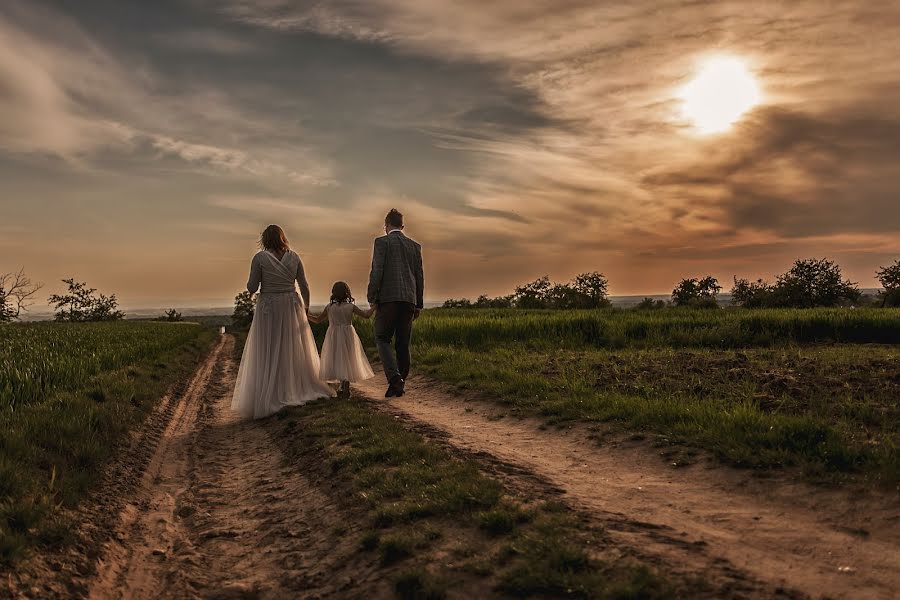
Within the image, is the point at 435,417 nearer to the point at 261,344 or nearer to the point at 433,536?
the point at 261,344

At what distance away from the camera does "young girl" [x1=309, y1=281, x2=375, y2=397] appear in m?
11.5

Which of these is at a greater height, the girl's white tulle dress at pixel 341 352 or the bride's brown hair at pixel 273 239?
the bride's brown hair at pixel 273 239

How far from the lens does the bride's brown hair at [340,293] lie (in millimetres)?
11680

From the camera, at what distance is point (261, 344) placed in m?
10.6

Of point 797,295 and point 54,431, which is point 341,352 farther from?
point 797,295

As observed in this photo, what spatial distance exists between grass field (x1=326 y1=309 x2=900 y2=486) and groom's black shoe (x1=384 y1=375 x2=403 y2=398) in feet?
4.79

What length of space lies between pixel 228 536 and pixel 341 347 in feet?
20.6

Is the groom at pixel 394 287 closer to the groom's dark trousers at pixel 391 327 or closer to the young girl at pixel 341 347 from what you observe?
the groom's dark trousers at pixel 391 327

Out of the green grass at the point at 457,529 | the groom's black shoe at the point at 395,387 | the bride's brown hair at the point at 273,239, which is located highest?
the bride's brown hair at the point at 273,239

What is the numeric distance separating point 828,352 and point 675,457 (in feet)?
40.0

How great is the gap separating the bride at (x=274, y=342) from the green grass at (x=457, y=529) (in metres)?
3.52

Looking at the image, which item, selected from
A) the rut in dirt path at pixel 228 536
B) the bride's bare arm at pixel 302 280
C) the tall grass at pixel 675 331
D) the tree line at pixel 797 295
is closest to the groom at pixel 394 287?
the bride's bare arm at pixel 302 280

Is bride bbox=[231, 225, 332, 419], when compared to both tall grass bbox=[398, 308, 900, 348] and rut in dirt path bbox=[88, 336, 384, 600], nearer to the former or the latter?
rut in dirt path bbox=[88, 336, 384, 600]

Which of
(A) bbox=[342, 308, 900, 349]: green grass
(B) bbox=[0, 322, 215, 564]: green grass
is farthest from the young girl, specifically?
(A) bbox=[342, 308, 900, 349]: green grass
